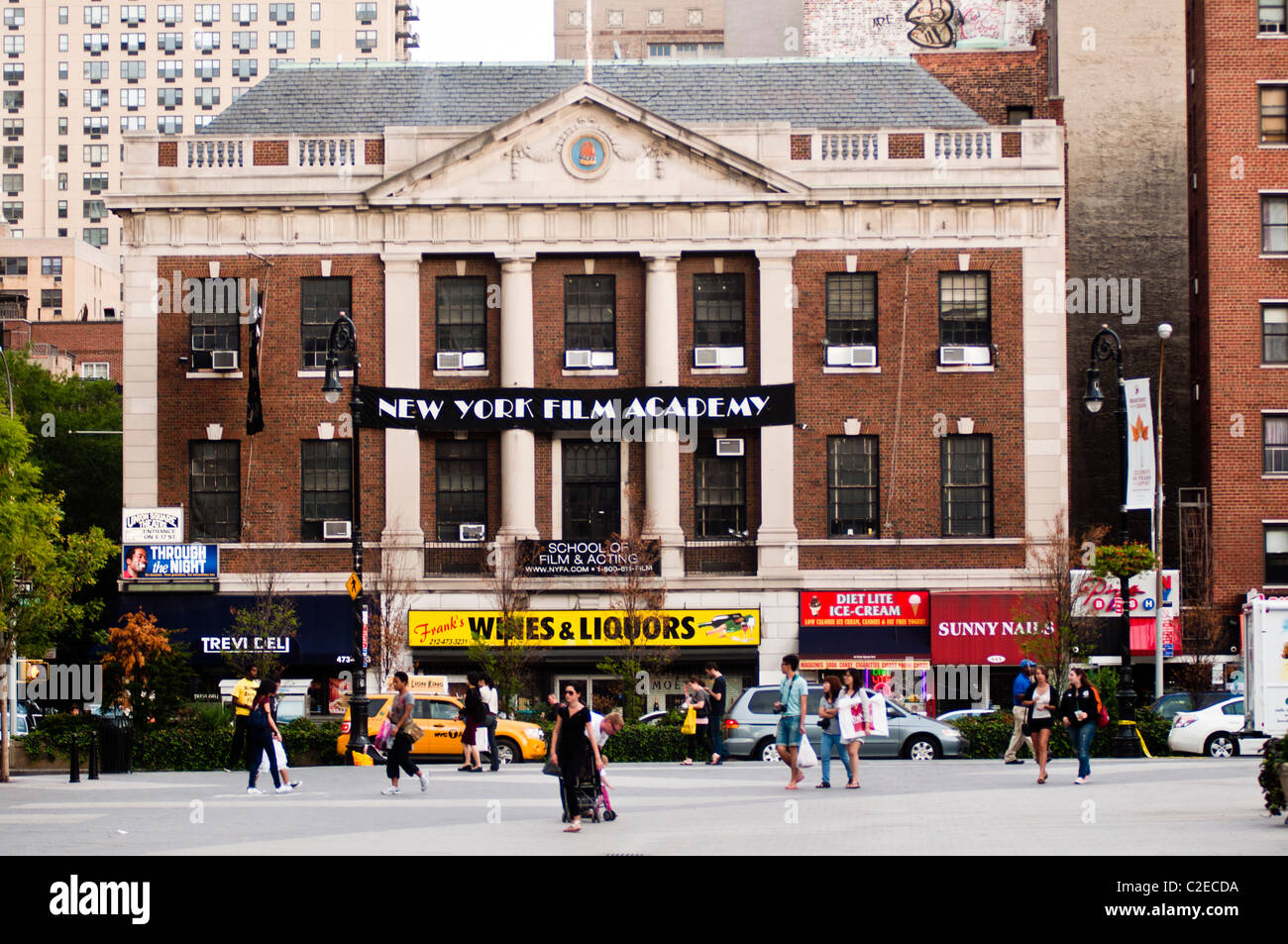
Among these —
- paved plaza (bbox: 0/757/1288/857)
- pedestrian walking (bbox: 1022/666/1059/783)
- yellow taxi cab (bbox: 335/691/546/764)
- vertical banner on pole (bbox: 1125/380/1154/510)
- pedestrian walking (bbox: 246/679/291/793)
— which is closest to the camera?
paved plaza (bbox: 0/757/1288/857)

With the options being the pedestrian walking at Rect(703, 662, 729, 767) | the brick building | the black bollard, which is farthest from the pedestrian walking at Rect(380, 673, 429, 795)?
the brick building

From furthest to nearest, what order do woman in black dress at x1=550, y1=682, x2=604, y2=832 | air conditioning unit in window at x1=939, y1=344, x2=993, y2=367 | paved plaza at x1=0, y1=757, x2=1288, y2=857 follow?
air conditioning unit in window at x1=939, y1=344, x2=993, y2=367, woman in black dress at x1=550, y1=682, x2=604, y2=832, paved plaza at x1=0, y1=757, x2=1288, y2=857

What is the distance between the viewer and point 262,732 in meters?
26.8

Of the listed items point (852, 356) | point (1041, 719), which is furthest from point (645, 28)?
point (1041, 719)

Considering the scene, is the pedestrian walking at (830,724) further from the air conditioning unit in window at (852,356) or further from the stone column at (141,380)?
the stone column at (141,380)

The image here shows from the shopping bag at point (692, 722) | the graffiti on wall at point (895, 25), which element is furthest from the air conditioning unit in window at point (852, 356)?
the graffiti on wall at point (895, 25)

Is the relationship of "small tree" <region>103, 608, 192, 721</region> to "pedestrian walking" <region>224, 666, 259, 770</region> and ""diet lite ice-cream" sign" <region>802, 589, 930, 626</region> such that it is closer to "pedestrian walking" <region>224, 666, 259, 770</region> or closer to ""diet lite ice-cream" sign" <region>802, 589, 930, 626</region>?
"pedestrian walking" <region>224, 666, 259, 770</region>

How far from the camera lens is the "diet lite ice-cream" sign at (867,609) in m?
45.7

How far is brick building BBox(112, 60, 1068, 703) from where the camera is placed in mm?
45875

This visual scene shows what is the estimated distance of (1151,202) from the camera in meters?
57.4

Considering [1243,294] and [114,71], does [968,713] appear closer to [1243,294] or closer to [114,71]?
[1243,294]

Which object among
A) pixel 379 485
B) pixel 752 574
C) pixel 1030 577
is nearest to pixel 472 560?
pixel 379 485

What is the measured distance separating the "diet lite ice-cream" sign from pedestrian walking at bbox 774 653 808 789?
1848 cm

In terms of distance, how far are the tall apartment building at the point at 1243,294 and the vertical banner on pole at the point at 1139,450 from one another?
361 centimetres
